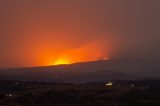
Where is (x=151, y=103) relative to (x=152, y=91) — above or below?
below

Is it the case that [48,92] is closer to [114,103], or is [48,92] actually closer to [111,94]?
[111,94]

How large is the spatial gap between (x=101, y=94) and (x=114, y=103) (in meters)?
20.4

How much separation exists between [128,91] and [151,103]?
911 inches

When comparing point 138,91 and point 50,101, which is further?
point 138,91

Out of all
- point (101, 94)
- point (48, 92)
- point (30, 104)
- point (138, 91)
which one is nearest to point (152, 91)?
point (138, 91)

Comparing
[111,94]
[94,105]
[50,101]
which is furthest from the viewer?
[111,94]

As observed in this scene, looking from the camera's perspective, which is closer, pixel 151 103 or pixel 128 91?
pixel 151 103

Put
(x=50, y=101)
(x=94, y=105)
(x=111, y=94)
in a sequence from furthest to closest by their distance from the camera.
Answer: (x=111, y=94) < (x=50, y=101) < (x=94, y=105)

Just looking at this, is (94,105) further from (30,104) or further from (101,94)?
(101,94)

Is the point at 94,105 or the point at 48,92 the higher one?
the point at 48,92

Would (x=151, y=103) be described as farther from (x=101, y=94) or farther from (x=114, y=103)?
(x=101, y=94)

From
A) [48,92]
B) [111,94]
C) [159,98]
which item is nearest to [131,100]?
[159,98]

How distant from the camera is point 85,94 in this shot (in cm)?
11338

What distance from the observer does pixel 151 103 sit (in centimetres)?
9250
